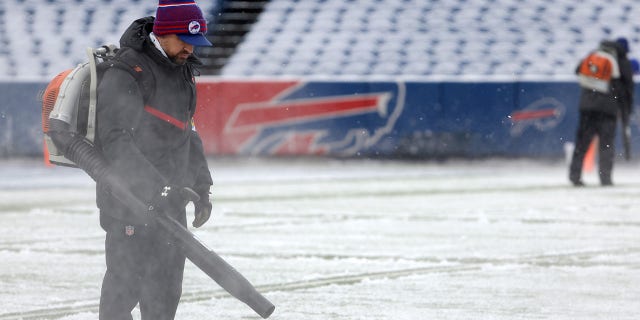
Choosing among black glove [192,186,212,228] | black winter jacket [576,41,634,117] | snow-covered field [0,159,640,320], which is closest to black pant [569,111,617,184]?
black winter jacket [576,41,634,117]

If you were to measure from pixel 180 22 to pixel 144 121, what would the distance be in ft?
1.39

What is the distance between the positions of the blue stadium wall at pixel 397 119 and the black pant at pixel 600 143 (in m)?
5.10

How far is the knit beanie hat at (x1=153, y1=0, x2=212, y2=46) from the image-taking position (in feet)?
17.3

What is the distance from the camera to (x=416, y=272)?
30.2ft

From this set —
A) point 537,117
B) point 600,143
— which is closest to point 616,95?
point 600,143

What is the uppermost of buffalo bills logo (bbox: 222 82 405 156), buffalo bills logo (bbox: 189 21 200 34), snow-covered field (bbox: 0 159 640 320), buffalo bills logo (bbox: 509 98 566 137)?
buffalo bills logo (bbox: 189 21 200 34)

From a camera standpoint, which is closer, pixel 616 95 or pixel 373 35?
pixel 616 95

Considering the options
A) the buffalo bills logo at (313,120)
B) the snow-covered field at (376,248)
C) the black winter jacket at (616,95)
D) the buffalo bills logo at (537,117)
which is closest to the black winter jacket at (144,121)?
the snow-covered field at (376,248)

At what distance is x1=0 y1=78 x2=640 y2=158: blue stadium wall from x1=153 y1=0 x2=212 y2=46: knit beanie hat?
1848cm

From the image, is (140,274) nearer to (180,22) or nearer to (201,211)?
(201,211)

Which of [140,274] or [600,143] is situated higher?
[140,274]

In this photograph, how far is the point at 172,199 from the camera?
17.6ft

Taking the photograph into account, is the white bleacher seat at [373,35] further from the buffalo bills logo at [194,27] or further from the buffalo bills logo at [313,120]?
the buffalo bills logo at [194,27]

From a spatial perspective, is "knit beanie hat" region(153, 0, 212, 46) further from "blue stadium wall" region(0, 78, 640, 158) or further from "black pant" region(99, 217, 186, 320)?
"blue stadium wall" region(0, 78, 640, 158)
